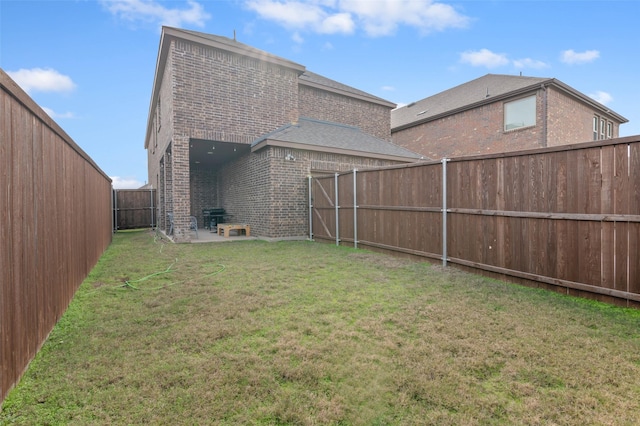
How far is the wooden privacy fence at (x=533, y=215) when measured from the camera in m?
3.60

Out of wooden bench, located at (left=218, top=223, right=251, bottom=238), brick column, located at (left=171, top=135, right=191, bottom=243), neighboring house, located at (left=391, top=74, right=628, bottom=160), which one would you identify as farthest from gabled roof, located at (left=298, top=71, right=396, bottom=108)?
wooden bench, located at (left=218, top=223, right=251, bottom=238)

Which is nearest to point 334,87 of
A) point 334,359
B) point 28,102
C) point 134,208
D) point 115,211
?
point 134,208

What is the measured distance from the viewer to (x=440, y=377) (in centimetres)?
212

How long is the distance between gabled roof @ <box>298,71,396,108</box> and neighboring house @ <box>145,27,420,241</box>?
2.79 metres

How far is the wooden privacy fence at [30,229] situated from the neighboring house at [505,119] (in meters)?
16.6

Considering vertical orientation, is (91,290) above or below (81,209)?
below

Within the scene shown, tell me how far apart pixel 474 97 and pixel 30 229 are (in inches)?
767

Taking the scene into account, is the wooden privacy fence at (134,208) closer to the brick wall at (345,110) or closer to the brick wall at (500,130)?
the brick wall at (345,110)

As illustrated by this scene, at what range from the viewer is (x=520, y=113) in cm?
1497

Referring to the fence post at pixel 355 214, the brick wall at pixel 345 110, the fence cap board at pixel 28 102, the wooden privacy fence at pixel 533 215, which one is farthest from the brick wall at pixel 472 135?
the fence cap board at pixel 28 102

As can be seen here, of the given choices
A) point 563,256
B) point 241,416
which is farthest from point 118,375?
point 563,256

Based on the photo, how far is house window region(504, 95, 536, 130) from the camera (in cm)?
1442

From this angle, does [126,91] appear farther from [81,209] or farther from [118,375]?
[118,375]

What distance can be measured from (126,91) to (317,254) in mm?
10446
